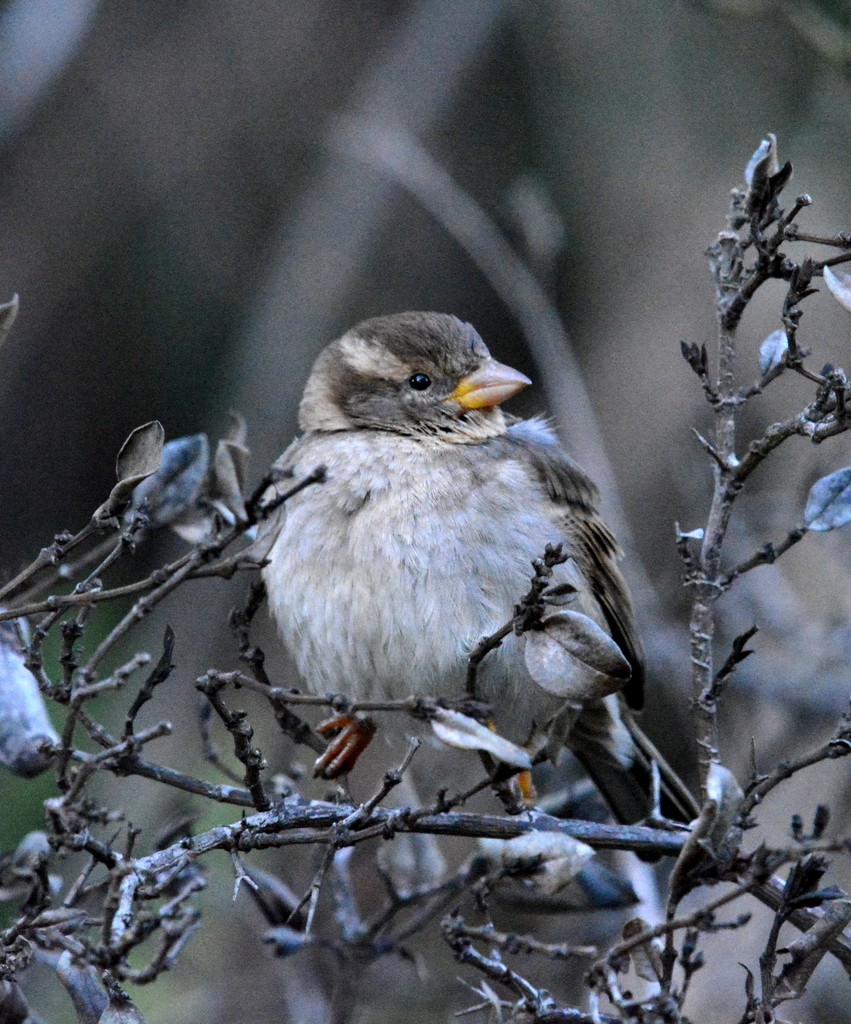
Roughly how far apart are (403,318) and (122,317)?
382cm

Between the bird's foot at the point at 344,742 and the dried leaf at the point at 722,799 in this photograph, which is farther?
the bird's foot at the point at 344,742

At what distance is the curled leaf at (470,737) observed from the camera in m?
2.21

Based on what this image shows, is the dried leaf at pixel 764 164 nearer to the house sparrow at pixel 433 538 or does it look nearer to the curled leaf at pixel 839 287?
the curled leaf at pixel 839 287

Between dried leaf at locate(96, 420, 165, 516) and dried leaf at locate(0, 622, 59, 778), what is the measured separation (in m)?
0.47

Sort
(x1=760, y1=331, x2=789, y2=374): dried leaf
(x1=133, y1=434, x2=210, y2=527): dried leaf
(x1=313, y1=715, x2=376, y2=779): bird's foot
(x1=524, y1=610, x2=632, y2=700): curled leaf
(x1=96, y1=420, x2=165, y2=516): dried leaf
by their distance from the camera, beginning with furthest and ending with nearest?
(x1=313, y1=715, x2=376, y2=779): bird's foot < (x1=133, y1=434, x2=210, y2=527): dried leaf < (x1=760, y1=331, x2=789, y2=374): dried leaf < (x1=96, y1=420, x2=165, y2=516): dried leaf < (x1=524, y1=610, x2=632, y2=700): curled leaf

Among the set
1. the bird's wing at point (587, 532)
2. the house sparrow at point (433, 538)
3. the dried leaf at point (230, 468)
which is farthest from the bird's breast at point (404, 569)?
the dried leaf at point (230, 468)

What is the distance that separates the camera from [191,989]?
4.88m

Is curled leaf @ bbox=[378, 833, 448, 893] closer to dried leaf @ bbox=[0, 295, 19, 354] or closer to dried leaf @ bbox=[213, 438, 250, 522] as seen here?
dried leaf @ bbox=[213, 438, 250, 522]

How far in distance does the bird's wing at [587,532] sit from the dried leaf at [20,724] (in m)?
1.70

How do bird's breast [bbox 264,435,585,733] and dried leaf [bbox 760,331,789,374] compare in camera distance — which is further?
bird's breast [bbox 264,435,585,733]

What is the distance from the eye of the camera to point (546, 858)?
2.28 meters

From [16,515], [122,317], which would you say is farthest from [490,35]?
[16,515]

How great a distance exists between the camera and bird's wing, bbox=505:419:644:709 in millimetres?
3990

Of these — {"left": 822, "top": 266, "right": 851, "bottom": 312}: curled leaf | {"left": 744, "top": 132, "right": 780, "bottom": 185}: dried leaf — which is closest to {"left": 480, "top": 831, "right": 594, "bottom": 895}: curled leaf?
{"left": 822, "top": 266, "right": 851, "bottom": 312}: curled leaf
